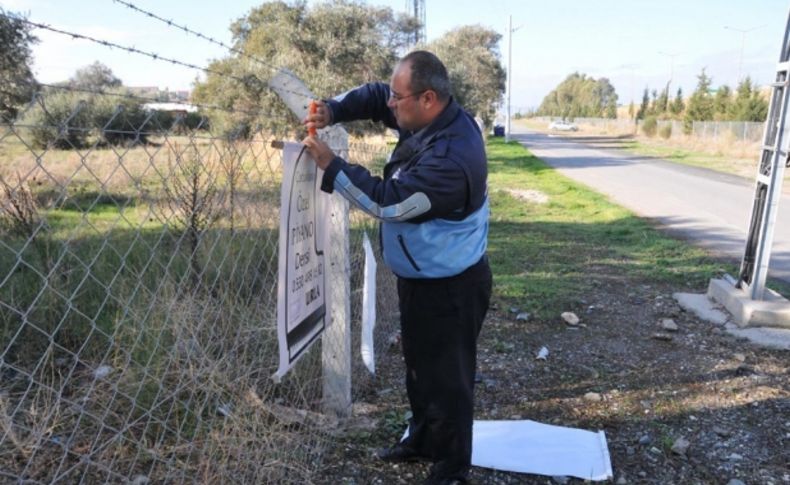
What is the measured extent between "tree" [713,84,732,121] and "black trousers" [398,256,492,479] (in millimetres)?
41719

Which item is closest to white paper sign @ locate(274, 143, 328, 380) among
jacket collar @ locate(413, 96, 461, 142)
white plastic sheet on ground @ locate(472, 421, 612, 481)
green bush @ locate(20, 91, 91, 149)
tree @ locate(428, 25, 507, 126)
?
jacket collar @ locate(413, 96, 461, 142)

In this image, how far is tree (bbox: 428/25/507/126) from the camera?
3406 cm

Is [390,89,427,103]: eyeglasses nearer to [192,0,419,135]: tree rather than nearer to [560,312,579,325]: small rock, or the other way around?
[560,312,579,325]: small rock

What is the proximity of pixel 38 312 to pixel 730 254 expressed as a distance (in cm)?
803

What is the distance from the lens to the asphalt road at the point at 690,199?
909 centimetres

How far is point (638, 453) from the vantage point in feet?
11.1

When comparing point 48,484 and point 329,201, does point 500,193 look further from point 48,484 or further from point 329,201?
point 48,484

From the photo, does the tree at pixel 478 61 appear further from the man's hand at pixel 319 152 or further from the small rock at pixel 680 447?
the man's hand at pixel 319 152

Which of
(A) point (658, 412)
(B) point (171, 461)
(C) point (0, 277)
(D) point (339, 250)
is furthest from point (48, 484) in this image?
(A) point (658, 412)

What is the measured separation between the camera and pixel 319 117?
2691 mm

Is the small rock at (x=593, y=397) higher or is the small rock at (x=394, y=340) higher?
the small rock at (x=394, y=340)

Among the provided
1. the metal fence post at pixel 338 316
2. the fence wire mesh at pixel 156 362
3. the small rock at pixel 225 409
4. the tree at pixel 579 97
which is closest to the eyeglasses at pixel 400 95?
the fence wire mesh at pixel 156 362

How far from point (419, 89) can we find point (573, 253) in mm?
6318

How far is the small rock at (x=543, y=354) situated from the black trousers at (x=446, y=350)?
1879 mm
